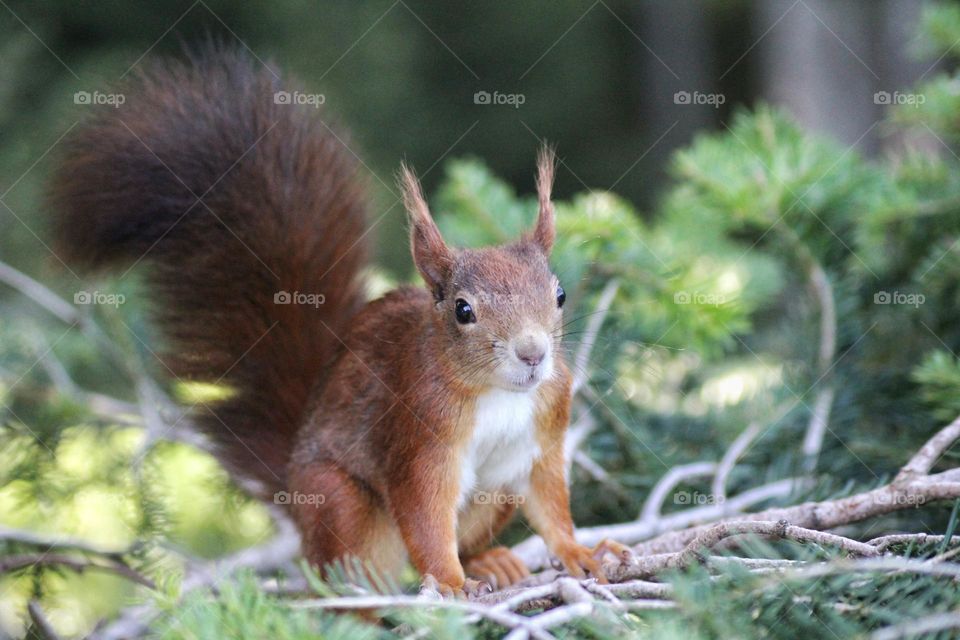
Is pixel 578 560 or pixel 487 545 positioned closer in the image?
pixel 578 560

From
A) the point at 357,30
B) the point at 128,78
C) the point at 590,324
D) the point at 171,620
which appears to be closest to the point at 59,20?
the point at 357,30

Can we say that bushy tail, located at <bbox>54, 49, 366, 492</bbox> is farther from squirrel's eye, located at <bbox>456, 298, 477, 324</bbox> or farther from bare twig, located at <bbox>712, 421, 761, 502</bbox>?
bare twig, located at <bbox>712, 421, 761, 502</bbox>

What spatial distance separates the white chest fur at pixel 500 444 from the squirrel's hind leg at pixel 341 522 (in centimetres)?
16

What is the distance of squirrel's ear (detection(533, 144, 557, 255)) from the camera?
64.1 inches

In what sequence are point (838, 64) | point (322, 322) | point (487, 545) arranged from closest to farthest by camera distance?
point (487, 545) < point (322, 322) < point (838, 64)

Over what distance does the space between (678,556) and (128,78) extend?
131 cm

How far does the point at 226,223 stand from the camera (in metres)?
1.74

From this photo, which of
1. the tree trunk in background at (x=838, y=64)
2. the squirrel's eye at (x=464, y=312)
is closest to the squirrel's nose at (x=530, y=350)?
the squirrel's eye at (x=464, y=312)

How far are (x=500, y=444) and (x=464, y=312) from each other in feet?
0.75

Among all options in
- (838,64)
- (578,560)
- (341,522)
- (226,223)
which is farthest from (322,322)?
(838,64)

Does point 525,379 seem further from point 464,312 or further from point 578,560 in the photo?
point 578,560

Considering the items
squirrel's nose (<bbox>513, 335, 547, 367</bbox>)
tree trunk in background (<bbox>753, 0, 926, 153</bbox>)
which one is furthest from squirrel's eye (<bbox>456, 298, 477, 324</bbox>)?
tree trunk in background (<bbox>753, 0, 926, 153</bbox>)

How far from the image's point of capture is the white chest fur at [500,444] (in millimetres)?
1524

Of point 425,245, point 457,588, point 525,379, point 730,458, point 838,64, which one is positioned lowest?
point 457,588
